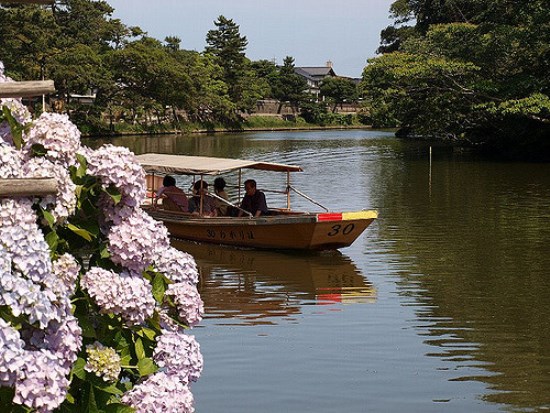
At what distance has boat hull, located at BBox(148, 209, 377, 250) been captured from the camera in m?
18.1

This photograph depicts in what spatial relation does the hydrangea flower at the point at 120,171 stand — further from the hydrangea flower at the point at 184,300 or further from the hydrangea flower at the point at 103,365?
the hydrangea flower at the point at 103,365

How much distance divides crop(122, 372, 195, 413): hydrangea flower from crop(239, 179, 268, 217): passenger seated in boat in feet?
46.8

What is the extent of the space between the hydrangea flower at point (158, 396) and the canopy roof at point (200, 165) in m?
14.7

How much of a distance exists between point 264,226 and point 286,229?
1.57 feet

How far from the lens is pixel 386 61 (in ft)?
150

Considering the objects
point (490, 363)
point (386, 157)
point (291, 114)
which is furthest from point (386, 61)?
point (291, 114)

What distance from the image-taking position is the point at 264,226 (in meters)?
18.7

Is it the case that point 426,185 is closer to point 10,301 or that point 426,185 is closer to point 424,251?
point 424,251

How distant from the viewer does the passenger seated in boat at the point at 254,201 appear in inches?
769

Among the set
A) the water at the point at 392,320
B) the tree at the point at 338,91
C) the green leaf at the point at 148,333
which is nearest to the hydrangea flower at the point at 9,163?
the green leaf at the point at 148,333

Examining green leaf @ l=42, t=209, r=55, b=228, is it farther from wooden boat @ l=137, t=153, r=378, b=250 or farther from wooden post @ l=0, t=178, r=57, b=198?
wooden boat @ l=137, t=153, r=378, b=250

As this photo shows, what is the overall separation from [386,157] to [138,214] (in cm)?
4805

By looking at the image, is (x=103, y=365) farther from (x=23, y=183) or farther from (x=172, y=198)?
(x=172, y=198)

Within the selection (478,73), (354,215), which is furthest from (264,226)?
(478,73)
